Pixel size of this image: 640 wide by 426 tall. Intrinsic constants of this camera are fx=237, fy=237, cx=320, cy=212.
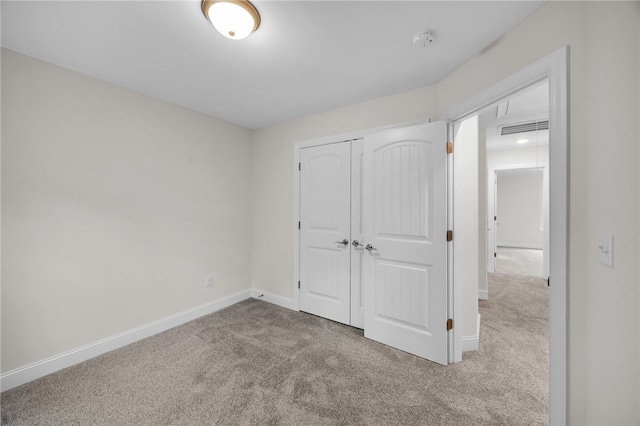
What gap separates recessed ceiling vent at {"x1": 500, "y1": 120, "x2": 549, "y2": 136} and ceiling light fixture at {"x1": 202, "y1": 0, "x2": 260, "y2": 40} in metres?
4.22

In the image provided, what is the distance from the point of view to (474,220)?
2.30 m

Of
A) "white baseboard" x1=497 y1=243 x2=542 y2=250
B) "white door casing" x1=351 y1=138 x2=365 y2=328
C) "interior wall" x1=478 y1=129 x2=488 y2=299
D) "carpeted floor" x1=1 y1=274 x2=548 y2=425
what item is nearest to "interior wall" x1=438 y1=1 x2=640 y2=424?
"carpeted floor" x1=1 y1=274 x2=548 y2=425

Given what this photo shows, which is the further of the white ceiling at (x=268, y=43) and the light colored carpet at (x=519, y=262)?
the light colored carpet at (x=519, y=262)

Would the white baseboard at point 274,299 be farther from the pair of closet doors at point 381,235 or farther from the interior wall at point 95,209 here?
the interior wall at point 95,209

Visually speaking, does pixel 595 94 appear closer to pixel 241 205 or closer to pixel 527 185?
pixel 241 205

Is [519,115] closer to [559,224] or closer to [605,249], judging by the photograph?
[559,224]

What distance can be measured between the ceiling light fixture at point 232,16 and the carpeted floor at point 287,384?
2.42m

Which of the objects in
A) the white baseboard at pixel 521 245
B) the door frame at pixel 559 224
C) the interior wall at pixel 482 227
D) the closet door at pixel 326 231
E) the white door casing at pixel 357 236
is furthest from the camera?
the white baseboard at pixel 521 245

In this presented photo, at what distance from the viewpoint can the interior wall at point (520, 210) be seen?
7777 mm

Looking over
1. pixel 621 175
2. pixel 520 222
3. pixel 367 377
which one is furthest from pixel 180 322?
pixel 520 222

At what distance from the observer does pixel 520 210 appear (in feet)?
26.4


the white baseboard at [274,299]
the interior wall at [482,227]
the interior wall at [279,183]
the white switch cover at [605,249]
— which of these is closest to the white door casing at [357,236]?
the interior wall at [279,183]

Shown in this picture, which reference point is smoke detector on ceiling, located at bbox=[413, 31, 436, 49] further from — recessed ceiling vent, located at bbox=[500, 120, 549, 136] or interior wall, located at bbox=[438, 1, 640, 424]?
recessed ceiling vent, located at bbox=[500, 120, 549, 136]

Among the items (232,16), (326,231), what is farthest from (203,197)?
(232,16)
